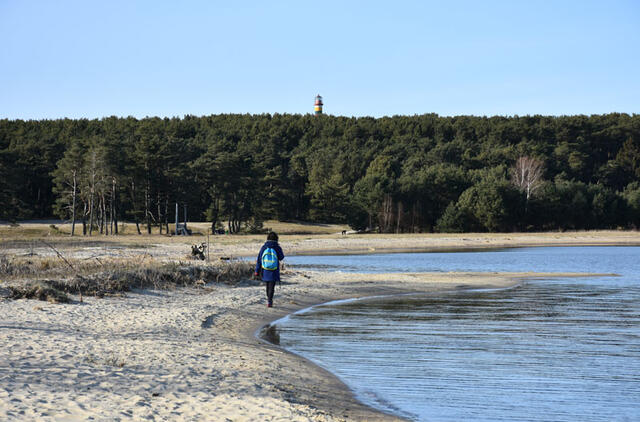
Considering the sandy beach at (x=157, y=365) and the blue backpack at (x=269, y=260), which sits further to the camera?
the blue backpack at (x=269, y=260)

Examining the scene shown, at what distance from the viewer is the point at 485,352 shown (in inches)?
500

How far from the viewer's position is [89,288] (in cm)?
1819

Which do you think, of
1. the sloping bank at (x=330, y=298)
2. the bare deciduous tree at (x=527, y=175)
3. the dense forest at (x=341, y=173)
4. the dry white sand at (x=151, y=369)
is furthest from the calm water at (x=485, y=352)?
the bare deciduous tree at (x=527, y=175)

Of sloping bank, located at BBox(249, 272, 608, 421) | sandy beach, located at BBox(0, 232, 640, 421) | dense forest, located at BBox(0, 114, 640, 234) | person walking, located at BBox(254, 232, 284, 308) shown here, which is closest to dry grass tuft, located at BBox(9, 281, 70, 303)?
sandy beach, located at BBox(0, 232, 640, 421)

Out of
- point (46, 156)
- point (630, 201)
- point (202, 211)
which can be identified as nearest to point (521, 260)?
point (630, 201)

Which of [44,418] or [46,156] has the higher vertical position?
[46,156]

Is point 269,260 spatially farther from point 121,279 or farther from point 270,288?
point 121,279

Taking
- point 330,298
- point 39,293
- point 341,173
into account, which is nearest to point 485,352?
point 330,298

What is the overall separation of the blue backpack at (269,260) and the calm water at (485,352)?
150 cm

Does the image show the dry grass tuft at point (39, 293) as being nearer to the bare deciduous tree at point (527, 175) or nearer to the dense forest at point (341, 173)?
the dense forest at point (341, 173)

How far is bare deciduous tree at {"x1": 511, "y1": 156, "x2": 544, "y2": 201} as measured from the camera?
9196 cm

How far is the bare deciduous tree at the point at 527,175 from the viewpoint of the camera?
92.0m

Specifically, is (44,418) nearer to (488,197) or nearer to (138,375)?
(138,375)

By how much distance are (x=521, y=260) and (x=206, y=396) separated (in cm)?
4060
